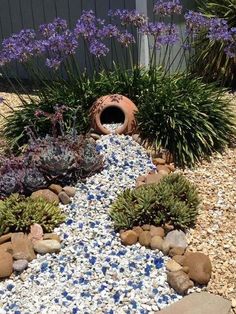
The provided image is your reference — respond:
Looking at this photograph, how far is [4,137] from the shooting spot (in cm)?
565

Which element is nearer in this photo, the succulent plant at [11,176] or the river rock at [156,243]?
the river rock at [156,243]

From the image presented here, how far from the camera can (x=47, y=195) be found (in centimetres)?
441

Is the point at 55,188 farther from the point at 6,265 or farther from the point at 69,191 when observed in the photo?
the point at 6,265

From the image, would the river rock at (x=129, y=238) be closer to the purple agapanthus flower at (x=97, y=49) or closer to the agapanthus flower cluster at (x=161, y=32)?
the purple agapanthus flower at (x=97, y=49)

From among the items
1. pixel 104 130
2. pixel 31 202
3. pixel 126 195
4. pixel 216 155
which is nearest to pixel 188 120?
pixel 216 155

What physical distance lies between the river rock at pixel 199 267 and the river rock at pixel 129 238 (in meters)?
0.40

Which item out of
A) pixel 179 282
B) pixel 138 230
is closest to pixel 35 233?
pixel 138 230

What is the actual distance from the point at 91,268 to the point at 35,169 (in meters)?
1.11

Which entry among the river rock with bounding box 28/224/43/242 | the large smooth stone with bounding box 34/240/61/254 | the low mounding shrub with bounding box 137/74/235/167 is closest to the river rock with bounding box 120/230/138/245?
the large smooth stone with bounding box 34/240/61/254

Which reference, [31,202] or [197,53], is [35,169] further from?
[197,53]

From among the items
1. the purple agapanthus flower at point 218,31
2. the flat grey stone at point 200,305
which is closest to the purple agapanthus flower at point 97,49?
the purple agapanthus flower at point 218,31

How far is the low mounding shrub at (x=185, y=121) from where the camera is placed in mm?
5184

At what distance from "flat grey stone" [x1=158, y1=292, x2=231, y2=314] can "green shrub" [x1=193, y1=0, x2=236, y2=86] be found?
4214 millimetres

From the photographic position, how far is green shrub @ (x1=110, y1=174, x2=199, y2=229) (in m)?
4.03
